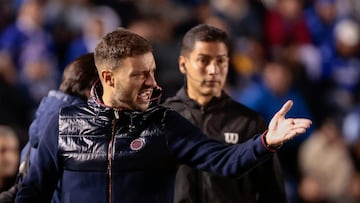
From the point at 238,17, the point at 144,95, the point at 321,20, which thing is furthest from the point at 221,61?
the point at 321,20

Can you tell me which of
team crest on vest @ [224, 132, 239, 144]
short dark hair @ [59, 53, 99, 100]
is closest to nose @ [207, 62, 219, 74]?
team crest on vest @ [224, 132, 239, 144]

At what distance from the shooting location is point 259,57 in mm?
11078

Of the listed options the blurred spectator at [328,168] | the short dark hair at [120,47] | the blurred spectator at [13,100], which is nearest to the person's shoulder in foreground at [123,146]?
the short dark hair at [120,47]

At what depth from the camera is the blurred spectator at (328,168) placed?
9445mm

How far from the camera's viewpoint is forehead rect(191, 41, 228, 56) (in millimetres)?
5168

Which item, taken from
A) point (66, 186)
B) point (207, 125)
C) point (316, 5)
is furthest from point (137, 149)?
point (316, 5)

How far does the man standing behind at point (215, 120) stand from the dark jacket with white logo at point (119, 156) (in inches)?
32.4

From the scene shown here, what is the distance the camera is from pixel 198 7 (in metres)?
11.7

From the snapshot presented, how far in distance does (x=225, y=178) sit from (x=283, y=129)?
3.90 feet

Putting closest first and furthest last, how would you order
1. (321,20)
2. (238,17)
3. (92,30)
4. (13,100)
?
(13,100)
(92,30)
(238,17)
(321,20)

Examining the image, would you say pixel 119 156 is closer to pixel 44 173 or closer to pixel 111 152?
pixel 111 152

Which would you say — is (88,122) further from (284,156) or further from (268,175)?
(284,156)

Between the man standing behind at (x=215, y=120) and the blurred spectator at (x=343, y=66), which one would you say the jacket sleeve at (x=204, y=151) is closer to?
the man standing behind at (x=215, y=120)

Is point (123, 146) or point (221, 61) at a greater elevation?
point (221, 61)
